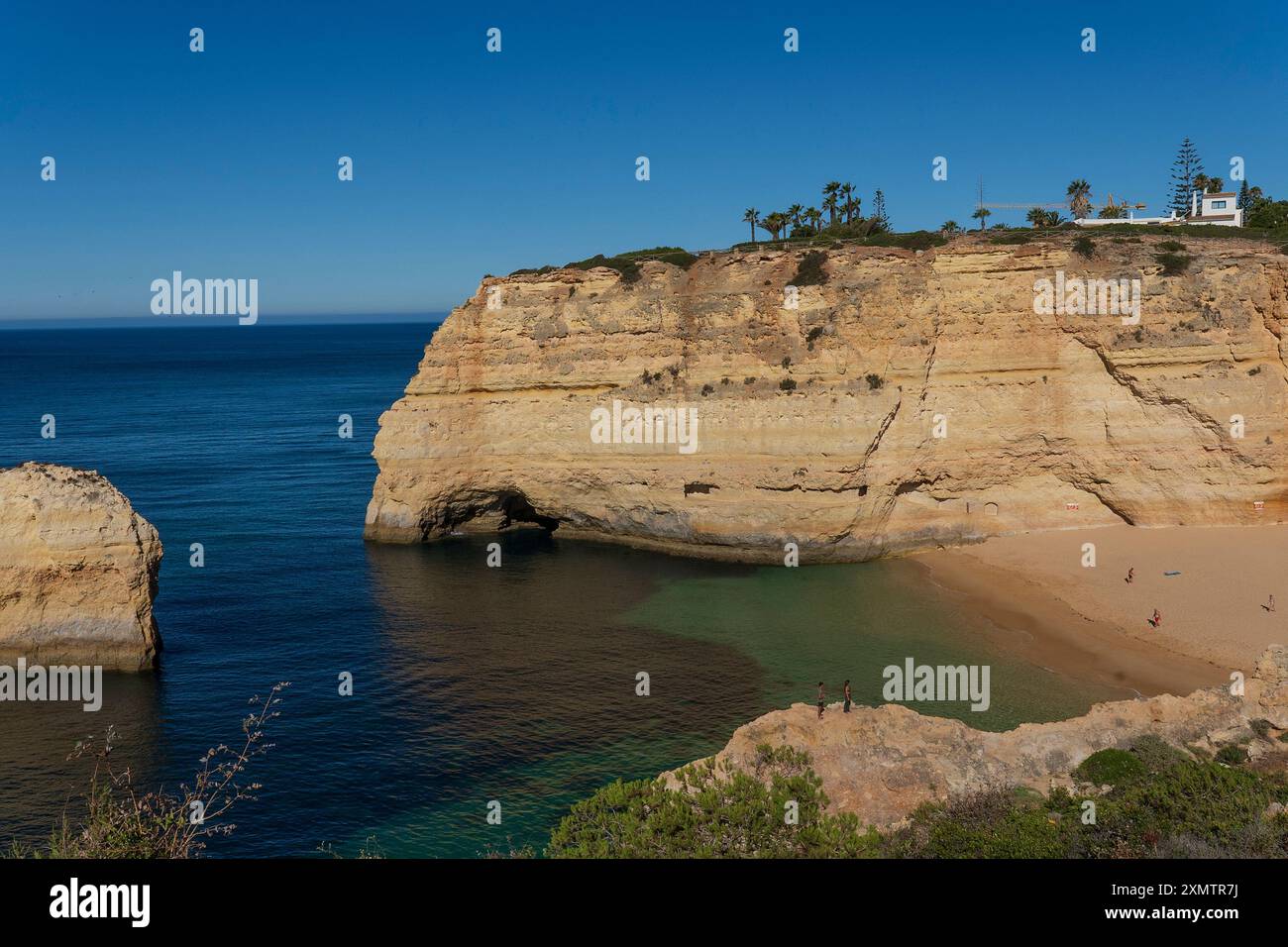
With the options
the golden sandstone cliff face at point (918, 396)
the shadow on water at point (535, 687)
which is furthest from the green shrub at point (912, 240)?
the shadow on water at point (535, 687)

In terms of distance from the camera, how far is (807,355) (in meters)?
43.9

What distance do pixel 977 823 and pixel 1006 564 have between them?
28.7m

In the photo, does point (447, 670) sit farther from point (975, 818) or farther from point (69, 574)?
point (975, 818)

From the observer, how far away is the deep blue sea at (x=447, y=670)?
76.0ft

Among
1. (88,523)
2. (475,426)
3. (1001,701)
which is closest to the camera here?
(1001,701)

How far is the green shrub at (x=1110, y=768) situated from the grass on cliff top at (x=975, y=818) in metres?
0.02

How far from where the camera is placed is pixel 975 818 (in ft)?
49.0

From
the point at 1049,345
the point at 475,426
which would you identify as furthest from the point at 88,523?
the point at 1049,345

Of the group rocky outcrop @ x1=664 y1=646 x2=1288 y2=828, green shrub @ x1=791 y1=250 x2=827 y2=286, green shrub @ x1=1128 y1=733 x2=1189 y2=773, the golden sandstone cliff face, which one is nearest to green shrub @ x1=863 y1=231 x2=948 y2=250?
the golden sandstone cliff face

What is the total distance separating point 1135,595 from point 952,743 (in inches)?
918

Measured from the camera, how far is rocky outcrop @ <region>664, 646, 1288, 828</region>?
16.5 meters

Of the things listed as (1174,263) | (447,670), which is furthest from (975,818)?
(1174,263)
